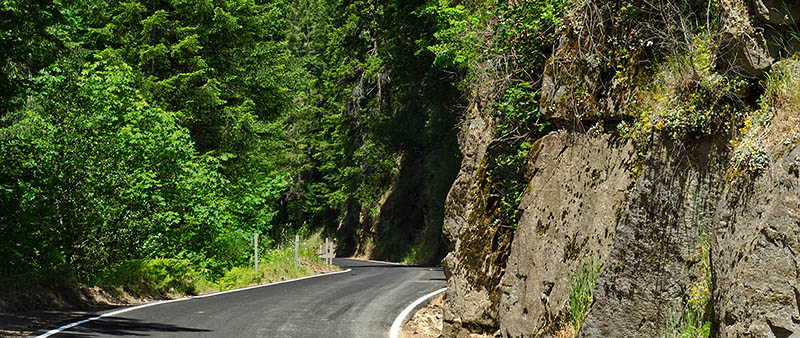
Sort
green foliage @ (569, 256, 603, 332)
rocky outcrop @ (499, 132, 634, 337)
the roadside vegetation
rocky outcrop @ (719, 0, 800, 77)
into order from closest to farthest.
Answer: rocky outcrop @ (719, 0, 800, 77), green foliage @ (569, 256, 603, 332), rocky outcrop @ (499, 132, 634, 337), the roadside vegetation

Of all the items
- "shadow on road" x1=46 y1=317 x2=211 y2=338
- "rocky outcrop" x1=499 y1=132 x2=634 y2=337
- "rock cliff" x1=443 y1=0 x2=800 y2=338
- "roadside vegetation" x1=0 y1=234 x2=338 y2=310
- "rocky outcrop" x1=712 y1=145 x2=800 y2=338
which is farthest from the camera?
"roadside vegetation" x1=0 y1=234 x2=338 y2=310

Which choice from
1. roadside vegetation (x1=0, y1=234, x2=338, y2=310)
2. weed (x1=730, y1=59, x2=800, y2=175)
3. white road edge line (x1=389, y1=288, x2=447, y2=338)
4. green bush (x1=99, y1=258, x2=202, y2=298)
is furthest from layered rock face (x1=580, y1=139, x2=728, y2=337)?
green bush (x1=99, y1=258, x2=202, y2=298)

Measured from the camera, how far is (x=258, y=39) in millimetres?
29609

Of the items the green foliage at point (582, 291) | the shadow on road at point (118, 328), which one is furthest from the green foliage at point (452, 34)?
the green foliage at point (582, 291)

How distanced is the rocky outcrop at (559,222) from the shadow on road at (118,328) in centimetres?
512

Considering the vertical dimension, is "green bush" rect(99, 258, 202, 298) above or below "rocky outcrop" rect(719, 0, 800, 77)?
below

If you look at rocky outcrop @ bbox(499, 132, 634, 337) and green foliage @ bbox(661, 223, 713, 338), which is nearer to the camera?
green foliage @ bbox(661, 223, 713, 338)

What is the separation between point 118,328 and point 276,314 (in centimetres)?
294

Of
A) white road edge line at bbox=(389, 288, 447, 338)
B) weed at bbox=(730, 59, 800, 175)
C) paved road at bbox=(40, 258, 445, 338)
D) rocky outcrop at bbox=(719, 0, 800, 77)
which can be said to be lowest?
white road edge line at bbox=(389, 288, 447, 338)

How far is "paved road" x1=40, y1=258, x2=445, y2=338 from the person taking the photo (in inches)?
395

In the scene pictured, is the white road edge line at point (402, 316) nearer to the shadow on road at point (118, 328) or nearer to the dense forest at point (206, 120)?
the shadow on road at point (118, 328)

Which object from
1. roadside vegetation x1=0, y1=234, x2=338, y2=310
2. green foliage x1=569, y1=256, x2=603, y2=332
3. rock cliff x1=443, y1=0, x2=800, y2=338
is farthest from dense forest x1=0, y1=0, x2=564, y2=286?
green foliage x1=569, y1=256, x2=603, y2=332

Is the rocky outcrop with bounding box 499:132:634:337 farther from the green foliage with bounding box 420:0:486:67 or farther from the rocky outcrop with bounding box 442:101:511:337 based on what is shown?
→ the green foliage with bounding box 420:0:486:67

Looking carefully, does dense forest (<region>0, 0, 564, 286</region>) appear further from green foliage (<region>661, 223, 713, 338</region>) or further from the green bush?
green foliage (<region>661, 223, 713, 338</region>)
